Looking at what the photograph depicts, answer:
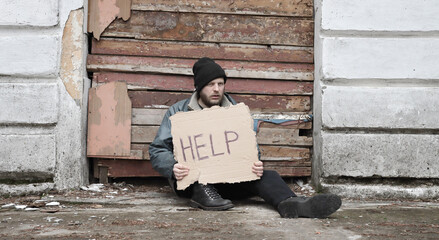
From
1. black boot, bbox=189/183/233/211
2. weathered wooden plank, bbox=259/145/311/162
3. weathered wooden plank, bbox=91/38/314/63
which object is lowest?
black boot, bbox=189/183/233/211

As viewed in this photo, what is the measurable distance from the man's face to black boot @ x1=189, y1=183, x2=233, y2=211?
654 mm

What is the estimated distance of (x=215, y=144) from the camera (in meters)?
3.13

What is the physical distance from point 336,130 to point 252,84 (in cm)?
Result: 82

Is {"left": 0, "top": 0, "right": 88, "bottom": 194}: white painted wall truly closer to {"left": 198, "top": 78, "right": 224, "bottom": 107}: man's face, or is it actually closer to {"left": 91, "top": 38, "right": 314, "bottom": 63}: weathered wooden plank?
{"left": 91, "top": 38, "right": 314, "bottom": 63}: weathered wooden plank

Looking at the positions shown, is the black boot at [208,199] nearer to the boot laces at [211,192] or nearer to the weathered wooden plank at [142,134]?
the boot laces at [211,192]

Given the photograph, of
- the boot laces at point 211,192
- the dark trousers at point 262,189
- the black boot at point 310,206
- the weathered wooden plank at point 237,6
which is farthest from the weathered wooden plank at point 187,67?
the black boot at point 310,206

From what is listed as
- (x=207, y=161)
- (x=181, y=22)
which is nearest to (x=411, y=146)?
(x=207, y=161)

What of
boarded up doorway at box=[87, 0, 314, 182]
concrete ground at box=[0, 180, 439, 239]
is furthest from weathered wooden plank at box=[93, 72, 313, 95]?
concrete ground at box=[0, 180, 439, 239]

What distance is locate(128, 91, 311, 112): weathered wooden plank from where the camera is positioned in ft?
12.8

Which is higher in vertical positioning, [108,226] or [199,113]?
[199,113]

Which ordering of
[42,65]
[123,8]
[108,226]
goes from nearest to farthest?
[108,226]
[42,65]
[123,8]

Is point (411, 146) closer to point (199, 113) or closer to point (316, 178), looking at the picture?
point (316, 178)

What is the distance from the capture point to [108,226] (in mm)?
2561

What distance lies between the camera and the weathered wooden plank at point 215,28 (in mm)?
3912
